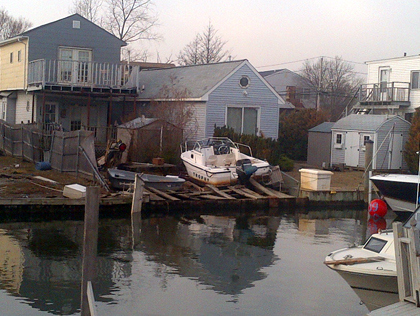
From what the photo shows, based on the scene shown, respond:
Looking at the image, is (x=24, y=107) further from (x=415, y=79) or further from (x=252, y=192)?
(x=415, y=79)

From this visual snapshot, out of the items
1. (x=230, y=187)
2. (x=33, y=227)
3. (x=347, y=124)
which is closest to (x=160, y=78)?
(x=347, y=124)

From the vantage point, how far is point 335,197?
24.3m

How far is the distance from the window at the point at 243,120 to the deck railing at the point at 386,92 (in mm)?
9723

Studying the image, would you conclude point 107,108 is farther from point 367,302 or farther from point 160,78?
point 367,302

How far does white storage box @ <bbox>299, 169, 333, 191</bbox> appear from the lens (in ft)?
78.6

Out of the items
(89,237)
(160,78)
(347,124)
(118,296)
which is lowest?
(118,296)

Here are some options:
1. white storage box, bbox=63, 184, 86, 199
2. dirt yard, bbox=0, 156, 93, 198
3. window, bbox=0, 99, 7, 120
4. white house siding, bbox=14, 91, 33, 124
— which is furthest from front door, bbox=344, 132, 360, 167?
window, bbox=0, 99, 7, 120

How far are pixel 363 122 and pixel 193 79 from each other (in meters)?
9.15

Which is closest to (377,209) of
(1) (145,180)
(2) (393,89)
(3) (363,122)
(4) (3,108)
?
(1) (145,180)

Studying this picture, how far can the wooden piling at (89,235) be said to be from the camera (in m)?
8.37

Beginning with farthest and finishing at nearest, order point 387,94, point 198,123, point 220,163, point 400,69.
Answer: point 400,69 → point 387,94 → point 198,123 → point 220,163

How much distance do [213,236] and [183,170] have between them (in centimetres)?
868

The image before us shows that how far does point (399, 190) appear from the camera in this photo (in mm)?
22453

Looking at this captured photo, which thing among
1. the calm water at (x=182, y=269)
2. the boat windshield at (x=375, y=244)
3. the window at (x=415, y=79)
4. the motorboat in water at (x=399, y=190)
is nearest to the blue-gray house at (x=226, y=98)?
the motorboat in water at (x=399, y=190)
